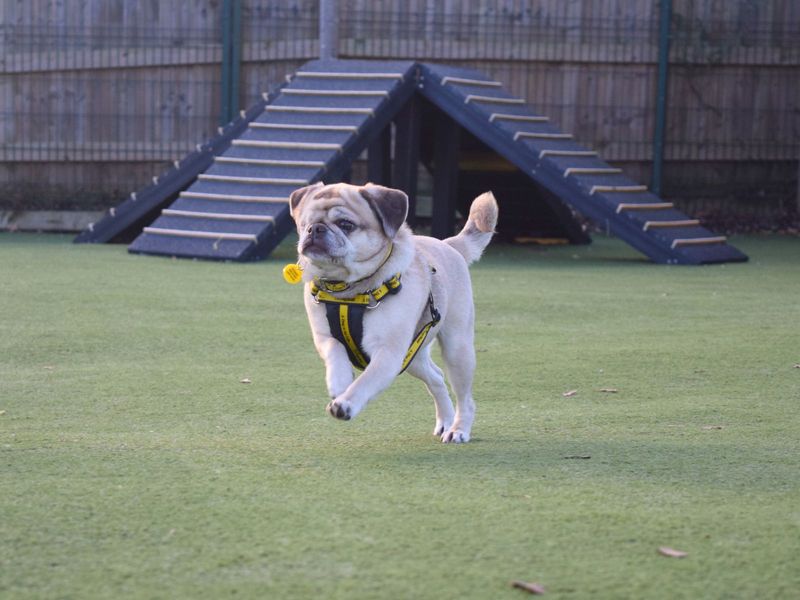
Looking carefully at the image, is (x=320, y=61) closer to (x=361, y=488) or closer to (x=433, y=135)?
(x=433, y=135)

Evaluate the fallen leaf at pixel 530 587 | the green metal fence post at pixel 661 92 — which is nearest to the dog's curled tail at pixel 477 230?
the fallen leaf at pixel 530 587

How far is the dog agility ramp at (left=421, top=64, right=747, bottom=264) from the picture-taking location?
34.6 ft

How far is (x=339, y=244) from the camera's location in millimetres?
3973

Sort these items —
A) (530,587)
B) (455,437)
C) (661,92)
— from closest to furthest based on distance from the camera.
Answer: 1. (530,587)
2. (455,437)
3. (661,92)

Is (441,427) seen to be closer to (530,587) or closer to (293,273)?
(293,273)

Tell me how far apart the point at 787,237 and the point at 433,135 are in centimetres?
432

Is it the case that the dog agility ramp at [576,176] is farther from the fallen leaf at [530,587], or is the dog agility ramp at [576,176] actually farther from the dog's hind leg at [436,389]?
the fallen leaf at [530,587]

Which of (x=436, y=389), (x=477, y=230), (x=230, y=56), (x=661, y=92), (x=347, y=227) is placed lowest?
(x=436, y=389)

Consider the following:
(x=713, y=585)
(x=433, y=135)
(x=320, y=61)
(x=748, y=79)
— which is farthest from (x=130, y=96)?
(x=713, y=585)

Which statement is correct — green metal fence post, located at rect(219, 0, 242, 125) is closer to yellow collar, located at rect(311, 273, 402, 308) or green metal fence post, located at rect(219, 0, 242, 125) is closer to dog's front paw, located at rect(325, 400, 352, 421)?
yellow collar, located at rect(311, 273, 402, 308)

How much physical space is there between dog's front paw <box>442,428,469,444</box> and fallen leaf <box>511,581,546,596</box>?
5.23ft

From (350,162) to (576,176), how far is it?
2.02m

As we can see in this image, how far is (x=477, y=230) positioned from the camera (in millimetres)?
4957

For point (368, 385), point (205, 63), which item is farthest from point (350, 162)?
point (368, 385)
